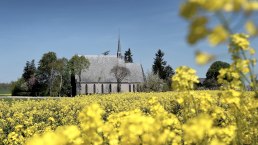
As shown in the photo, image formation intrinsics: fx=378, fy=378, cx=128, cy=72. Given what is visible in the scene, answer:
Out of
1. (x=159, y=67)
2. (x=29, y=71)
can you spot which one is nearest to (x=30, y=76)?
(x=29, y=71)

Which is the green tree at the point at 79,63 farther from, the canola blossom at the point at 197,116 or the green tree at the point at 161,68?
the canola blossom at the point at 197,116

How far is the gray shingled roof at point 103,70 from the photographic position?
63438 mm

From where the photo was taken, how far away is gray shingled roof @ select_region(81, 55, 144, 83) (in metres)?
63.4

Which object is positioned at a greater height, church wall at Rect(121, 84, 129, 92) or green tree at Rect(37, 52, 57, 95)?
green tree at Rect(37, 52, 57, 95)

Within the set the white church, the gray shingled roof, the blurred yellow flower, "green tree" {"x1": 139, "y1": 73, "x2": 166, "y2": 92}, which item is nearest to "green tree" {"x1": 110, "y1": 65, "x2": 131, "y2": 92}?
the white church

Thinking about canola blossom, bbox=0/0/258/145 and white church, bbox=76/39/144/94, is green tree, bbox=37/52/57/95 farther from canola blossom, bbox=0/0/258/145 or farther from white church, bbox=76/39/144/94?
canola blossom, bbox=0/0/258/145

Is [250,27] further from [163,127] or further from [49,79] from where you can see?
[49,79]

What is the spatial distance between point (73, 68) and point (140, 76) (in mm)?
11769

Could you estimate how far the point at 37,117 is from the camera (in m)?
12.4

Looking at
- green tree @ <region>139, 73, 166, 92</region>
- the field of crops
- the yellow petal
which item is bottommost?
the field of crops

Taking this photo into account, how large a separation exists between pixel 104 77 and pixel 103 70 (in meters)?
1.21

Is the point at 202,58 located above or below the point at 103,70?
below

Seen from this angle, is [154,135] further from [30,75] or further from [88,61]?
[30,75]

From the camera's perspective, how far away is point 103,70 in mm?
64188
